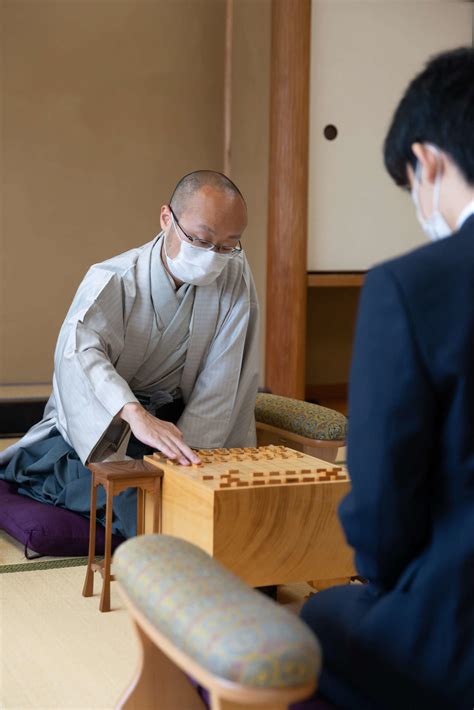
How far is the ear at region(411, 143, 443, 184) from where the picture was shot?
1.28m

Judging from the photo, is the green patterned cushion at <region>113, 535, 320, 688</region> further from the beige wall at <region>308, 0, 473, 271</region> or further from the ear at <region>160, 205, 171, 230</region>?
the beige wall at <region>308, 0, 473, 271</region>

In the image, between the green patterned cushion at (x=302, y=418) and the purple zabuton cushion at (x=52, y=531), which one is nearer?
the purple zabuton cushion at (x=52, y=531)

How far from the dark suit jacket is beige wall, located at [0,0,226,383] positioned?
5490 mm

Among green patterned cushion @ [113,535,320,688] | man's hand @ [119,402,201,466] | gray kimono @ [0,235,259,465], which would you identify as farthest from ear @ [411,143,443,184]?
gray kimono @ [0,235,259,465]

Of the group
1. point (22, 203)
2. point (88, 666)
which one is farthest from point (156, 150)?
point (88, 666)

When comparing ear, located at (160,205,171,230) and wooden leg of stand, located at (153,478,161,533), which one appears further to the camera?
ear, located at (160,205,171,230)

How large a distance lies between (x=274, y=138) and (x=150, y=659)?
15.8 ft

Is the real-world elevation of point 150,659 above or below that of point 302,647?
below

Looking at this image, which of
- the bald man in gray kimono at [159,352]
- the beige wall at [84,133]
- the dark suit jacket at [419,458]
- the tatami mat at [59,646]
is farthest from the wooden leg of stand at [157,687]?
the beige wall at [84,133]

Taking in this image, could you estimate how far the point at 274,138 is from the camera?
5918mm

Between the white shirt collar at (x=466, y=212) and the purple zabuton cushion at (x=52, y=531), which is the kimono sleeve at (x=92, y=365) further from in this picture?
the white shirt collar at (x=466, y=212)

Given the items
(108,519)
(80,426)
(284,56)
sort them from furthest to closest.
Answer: (284,56)
(80,426)
(108,519)

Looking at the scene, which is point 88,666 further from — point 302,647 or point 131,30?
point 131,30

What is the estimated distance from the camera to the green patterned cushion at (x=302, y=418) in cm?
350
